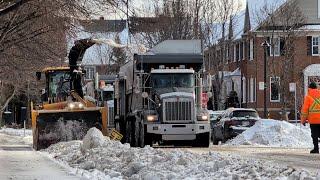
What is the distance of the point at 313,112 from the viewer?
19641 millimetres

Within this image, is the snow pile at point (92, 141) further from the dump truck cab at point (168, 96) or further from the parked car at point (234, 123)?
the parked car at point (234, 123)

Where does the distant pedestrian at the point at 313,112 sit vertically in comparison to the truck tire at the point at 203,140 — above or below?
above

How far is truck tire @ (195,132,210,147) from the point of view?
24.8 m

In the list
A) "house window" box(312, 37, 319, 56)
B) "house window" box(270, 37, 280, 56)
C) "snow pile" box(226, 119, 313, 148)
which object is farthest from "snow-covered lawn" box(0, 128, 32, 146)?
"house window" box(312, 37, 319, 56)

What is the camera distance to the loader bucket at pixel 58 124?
2633 cm

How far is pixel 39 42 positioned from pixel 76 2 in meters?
14.2

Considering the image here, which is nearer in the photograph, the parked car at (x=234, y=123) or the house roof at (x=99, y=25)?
the house roof at (x=99, y=25)

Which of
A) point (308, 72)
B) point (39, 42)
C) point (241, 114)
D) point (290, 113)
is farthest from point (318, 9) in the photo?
point (39, 42)

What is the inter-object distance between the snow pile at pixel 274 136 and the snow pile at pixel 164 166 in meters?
9.63

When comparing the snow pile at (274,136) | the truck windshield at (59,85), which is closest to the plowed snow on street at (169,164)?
the truck windshield at (59,85)

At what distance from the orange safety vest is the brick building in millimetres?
32674

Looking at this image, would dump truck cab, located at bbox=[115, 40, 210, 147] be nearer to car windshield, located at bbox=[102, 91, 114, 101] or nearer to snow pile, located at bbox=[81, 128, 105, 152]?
snow pile, located at bbox=[81, 128, 105, 152]

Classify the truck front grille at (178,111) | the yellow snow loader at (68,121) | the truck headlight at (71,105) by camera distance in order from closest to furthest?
the truck front grille at (178,111), the yellow snow loader at (68,121), the truck headlight at (71,105)

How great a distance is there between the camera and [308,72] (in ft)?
195
